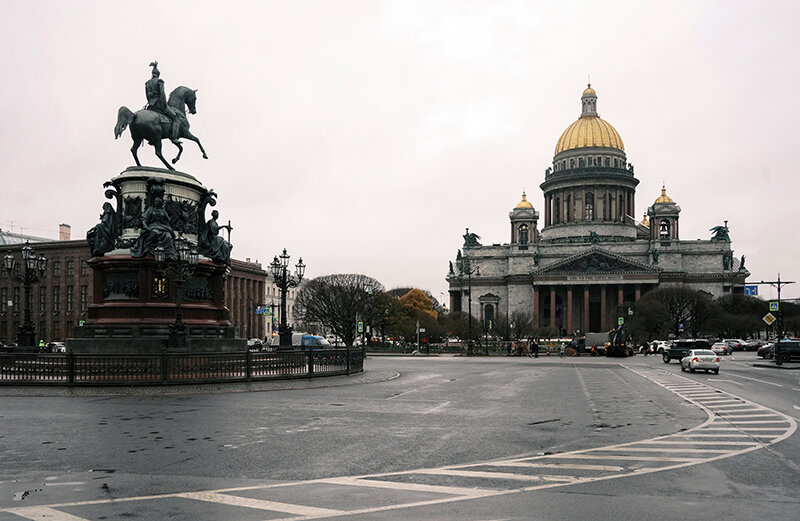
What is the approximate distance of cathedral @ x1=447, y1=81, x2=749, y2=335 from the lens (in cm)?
12756

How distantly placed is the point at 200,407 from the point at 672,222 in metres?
130

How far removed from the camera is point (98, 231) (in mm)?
31281

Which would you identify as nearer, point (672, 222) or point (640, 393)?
point (640, 393)

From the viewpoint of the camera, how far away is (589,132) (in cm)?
14462

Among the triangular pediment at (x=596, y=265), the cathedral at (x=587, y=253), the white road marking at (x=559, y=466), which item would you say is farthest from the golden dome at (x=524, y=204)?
the white road marking at (x=559, y=466)

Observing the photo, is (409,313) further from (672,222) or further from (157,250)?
(157,250)

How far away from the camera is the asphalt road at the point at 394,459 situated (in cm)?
814

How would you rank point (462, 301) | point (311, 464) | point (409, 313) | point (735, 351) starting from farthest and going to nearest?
point (462, 301), point (409, 313), point (735, 351), point (311, 464)

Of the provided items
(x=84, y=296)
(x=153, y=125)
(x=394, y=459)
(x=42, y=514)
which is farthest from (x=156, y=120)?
(x=84, y=296)

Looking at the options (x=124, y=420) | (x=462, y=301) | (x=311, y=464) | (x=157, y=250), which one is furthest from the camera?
(x=462, y=301)

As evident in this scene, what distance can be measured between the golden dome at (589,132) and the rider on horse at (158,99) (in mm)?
120485

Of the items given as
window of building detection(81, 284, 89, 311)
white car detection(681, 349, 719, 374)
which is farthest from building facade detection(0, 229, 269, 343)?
white car detection(681, 349, 719, 374)

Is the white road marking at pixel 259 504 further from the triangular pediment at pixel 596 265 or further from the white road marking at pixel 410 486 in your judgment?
the triangular pediment at pixel 596 265

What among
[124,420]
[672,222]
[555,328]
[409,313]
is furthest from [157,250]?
[672,222]
